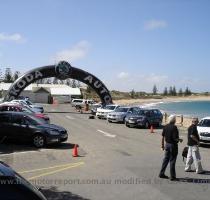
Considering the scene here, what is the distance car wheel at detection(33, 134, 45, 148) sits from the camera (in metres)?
20.7

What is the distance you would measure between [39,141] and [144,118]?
1628cm

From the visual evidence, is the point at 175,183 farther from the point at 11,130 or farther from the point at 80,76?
the point at 80,76

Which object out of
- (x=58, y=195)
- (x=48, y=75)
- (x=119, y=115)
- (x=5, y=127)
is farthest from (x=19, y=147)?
(x=48, y=75)

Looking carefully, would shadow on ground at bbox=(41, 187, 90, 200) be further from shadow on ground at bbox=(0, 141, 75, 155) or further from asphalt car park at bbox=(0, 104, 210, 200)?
shadow on ground at bbox=(0, 141, 75, 155)

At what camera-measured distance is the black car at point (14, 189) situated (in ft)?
14.6

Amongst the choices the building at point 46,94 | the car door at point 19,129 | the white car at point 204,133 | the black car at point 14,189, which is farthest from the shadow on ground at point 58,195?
the building at point 46,94

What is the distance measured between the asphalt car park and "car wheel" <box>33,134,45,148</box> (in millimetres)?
364

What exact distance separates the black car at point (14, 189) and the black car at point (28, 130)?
618 inches

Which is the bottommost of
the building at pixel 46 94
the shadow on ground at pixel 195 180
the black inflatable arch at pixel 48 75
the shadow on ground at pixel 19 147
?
the shadow on ground at pixel 195 180

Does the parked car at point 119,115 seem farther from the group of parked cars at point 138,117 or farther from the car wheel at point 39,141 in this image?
the car wheel at point 39,141

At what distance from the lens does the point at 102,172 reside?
1397cm

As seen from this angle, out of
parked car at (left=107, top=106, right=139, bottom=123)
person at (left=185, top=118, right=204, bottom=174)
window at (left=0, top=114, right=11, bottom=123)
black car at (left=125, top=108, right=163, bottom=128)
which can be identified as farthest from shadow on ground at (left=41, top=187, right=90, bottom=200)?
parked car at (left=107, top=106, right=139, bottom=123)

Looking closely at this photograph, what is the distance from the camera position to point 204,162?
1669 cm

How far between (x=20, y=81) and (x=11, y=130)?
35.8 m
